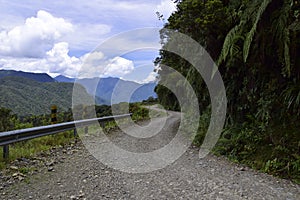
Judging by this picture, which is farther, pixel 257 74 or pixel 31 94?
pixel 31 94

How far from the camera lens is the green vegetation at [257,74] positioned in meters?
4.80

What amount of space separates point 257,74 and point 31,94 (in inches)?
625

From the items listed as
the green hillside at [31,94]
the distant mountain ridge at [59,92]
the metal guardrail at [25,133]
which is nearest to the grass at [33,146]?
the metal guardrail at [25,133]

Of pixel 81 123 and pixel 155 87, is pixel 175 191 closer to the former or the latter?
pixel 81 123

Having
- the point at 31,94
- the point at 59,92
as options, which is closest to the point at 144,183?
the point at 59,92

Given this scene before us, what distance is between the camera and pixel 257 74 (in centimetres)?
610

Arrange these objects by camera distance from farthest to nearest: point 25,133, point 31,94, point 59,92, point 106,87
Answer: point 59,92, point 31,94, point 106,87, point 25,133

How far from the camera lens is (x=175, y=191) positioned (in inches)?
138

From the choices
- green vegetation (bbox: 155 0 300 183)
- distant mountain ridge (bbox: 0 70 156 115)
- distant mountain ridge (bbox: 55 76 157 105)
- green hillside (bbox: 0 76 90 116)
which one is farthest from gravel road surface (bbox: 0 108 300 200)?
green hillside (bbox: 0 76 90 116)

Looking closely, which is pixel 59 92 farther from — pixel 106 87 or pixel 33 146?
pixel 33 146

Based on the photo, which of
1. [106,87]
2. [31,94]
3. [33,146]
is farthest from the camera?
[31,94]

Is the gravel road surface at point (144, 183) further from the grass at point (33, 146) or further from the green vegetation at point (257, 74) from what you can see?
the green vegetation at point (257, 74)

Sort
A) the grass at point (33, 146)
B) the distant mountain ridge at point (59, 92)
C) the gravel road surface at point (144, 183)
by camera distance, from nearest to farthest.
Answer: the gravel road surface at point (144, 183), the grass at point (33, 146), the distant mountain ridge at point (59, 92)

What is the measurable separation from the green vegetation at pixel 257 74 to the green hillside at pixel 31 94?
28.1 ft
